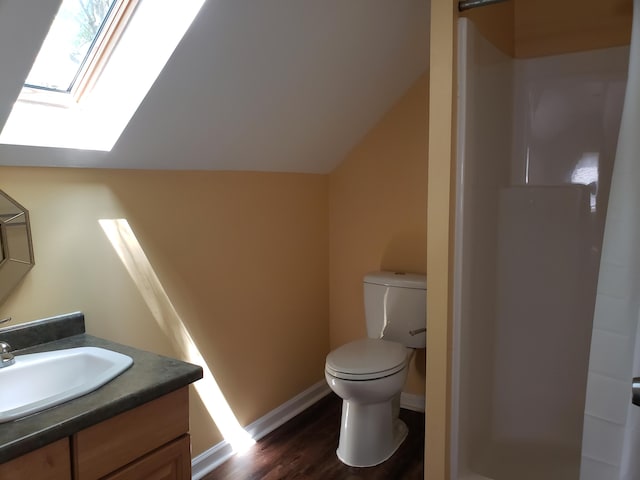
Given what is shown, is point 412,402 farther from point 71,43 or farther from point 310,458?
point 71,43

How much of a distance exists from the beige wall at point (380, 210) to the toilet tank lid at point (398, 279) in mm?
178

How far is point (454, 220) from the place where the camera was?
6.43 ft

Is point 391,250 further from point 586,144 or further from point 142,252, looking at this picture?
point 142,252

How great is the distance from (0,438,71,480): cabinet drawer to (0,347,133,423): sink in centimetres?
19

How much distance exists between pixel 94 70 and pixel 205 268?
95 centimetres

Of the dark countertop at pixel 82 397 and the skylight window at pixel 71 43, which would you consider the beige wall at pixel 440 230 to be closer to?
the dark countertop at pixel 82 397

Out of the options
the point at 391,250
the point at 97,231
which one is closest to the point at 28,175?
the point at 97,231

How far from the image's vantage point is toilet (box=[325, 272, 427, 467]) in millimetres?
2330

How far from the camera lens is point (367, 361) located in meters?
2.38

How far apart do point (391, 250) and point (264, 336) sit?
88 cm

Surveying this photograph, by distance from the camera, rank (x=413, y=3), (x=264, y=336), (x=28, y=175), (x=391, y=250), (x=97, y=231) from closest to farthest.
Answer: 1. (x=28, y=175)
2. (x=97, y=231)
3. (x=413, y=3)
4. (x=264, y=336)
5. (x=391, y=250)

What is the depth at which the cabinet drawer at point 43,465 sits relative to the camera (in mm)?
1125

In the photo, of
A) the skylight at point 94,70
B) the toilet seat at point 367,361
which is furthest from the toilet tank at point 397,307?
the skylight at point 94,70

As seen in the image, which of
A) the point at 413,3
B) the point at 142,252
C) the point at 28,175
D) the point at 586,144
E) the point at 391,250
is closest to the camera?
the point at 28,175
